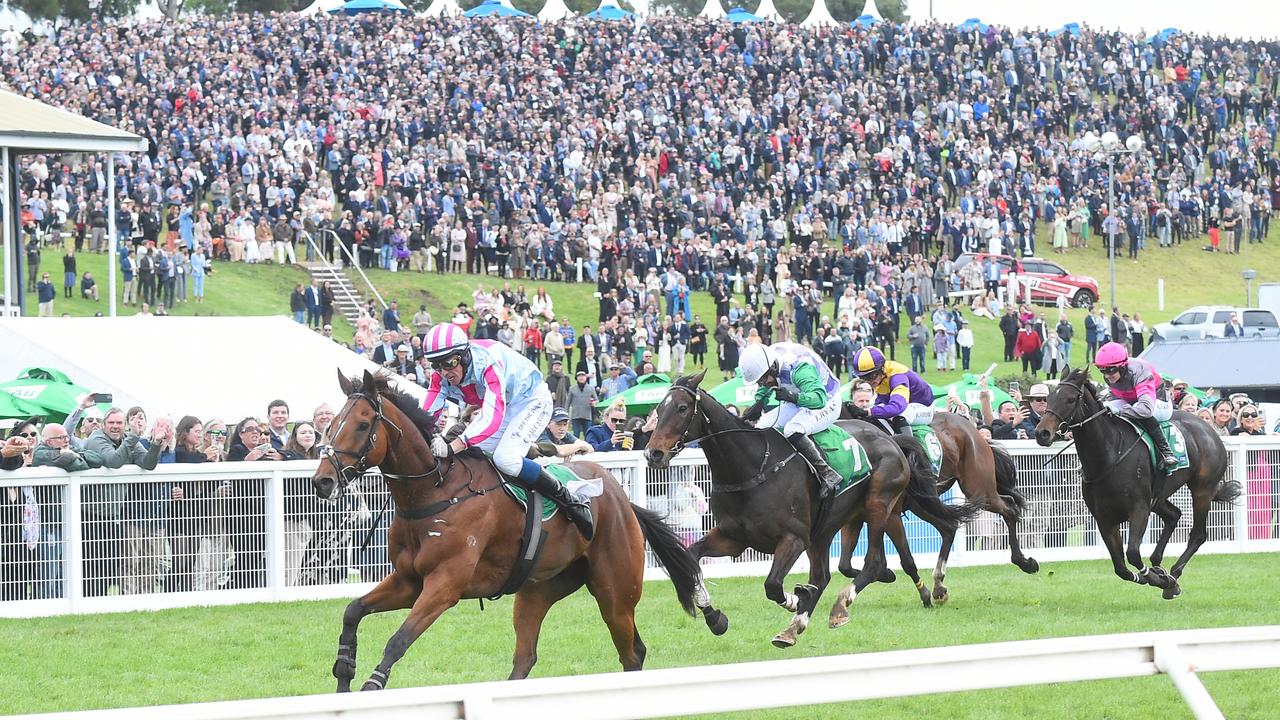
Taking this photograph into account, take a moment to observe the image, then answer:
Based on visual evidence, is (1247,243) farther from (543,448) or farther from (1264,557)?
(543,448)

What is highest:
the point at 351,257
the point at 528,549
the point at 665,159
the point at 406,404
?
the point at 665,159

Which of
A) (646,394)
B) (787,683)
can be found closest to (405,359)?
(646,394)

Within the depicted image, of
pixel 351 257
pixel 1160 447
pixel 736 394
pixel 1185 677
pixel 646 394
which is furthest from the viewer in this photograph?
pixel 351 257

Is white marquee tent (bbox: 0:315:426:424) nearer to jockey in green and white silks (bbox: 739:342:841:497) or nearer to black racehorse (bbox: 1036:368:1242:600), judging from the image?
jockey in green and white silks (bbox: 739:342:841:497)

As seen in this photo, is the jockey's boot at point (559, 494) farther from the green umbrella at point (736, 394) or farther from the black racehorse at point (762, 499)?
the green umbrella at point (736, 394)

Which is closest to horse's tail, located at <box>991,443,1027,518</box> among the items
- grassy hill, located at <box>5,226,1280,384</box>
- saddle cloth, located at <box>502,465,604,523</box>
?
saddle cloth, located at <box>502,465,604,523</box>

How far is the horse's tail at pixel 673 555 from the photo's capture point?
774 cm

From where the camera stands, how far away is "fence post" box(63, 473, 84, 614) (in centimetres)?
1027

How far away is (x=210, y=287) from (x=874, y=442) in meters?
20.1

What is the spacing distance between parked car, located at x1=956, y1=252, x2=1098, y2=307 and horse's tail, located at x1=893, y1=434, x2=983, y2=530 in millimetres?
26084

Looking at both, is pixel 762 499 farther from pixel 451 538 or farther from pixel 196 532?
pixel 196 532

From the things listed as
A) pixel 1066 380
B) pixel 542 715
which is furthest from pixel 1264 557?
pixel 542 715

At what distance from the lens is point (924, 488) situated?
34.6 ft

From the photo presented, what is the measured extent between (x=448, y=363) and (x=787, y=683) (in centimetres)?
348
